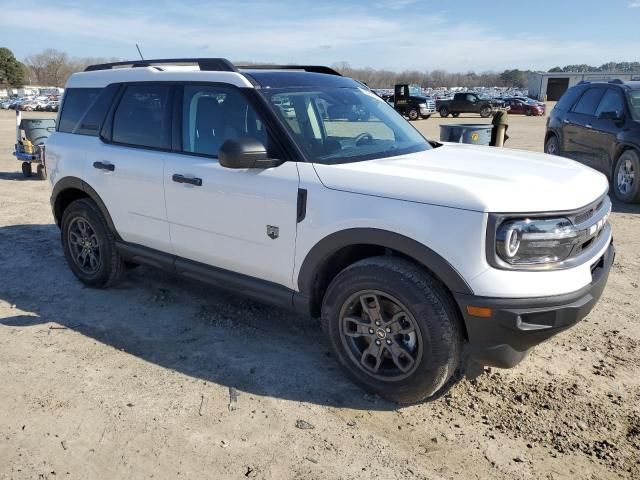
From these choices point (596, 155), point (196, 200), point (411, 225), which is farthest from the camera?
point (596, 155)

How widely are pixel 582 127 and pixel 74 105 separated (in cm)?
786

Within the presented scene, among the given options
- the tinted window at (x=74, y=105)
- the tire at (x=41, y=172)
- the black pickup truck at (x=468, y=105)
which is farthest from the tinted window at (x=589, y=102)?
the black pickup truck at (x=468, y=105)

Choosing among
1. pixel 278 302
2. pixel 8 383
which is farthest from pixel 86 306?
pixel 278 302

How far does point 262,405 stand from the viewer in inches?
126

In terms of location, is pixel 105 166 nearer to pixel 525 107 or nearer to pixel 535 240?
pixel 535 240

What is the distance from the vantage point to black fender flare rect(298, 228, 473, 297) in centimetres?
280

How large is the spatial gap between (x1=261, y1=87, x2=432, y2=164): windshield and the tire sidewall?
2.10 metres

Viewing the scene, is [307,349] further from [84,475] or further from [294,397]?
[84,475]

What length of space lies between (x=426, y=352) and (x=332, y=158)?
4.24 ft

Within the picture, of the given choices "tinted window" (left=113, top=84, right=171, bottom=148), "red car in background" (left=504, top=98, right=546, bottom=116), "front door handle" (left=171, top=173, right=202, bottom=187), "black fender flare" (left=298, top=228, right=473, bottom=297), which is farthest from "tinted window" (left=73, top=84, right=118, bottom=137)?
"red car in background" (left=504, top=98, right=546, bottom=116)

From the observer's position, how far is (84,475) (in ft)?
8.71

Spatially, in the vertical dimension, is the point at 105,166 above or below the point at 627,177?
above

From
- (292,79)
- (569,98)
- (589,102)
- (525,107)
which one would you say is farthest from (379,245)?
(525,107)

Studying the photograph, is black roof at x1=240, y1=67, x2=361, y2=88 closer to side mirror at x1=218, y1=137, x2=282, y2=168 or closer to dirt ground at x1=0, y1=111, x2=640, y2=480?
side mirror at x1=218, y1=137, x2=282, y2=168
